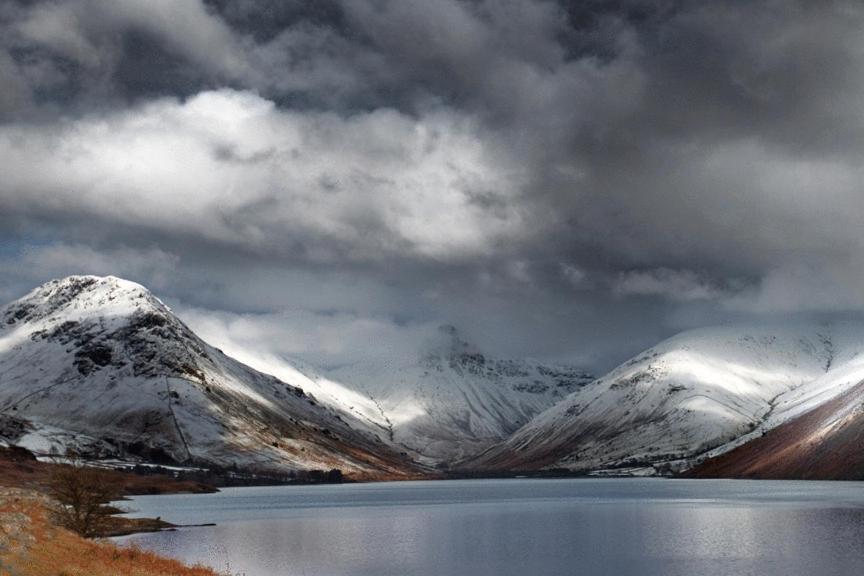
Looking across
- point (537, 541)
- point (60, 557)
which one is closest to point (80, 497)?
point (60, 557)

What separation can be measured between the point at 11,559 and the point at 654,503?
17270 cm

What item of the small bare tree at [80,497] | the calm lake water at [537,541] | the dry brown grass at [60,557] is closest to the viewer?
the dry brown grass at [60,557]

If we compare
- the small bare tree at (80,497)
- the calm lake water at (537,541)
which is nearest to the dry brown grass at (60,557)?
the small bare tree at (80,497)

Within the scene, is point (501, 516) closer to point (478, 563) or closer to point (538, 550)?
point (538, 550)

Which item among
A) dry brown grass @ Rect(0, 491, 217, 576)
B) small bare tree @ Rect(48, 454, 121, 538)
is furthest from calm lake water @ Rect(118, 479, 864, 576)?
dry brown grass @ Rect(0, 491, 217, 576)

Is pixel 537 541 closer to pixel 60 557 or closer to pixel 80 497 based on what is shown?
pixel 80 497

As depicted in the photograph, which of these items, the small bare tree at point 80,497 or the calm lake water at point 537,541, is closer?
the calm lake water at point 537,541

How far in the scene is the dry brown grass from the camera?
43500 millimetres

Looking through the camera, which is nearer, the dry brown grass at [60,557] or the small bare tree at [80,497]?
the dry brown grass at [60,557]

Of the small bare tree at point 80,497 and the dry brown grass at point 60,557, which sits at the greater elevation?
Answer: the small bare tree at point 80,497

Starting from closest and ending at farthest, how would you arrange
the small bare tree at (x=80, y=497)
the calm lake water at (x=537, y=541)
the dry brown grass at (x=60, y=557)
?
1. the dry brown grass at (x=60, y=557)
2. the calm lake water at (x=537, y=541)
3. the small bare tree at (x=80, y=497)

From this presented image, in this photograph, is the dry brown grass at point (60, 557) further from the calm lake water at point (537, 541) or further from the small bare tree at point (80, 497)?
the calm lake water at point (537, 541)

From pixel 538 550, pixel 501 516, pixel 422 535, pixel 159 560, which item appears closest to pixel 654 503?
pixel 501 516

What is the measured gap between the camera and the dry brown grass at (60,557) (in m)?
43.5
